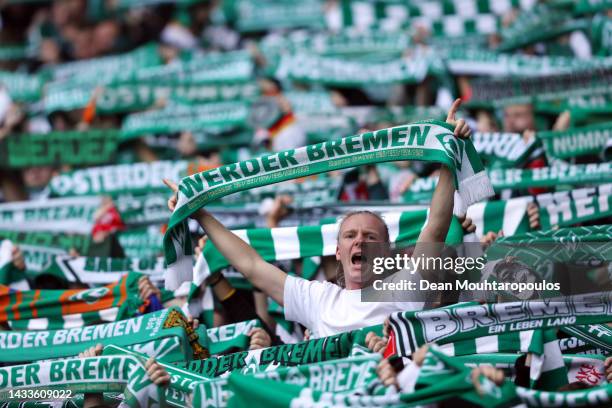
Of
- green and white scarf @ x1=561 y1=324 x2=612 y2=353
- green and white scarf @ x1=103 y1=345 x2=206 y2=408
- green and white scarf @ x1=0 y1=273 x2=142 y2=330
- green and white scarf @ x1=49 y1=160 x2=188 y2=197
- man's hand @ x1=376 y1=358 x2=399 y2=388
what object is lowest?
man's hand @ x1=376 y1=358 x2=399 y2=388

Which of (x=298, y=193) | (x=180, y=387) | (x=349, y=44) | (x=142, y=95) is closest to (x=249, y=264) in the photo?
(x=180, y=387)

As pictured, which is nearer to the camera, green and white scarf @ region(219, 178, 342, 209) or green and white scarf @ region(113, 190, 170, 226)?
green and white scarf @ region(219, 178, 342, 209)

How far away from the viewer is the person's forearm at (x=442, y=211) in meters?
6.03

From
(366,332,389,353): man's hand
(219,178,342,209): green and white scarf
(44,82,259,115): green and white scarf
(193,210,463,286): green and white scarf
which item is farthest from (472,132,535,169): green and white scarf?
(44,82,259,115): green and white scarf

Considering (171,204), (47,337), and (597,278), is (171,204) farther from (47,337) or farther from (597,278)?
(597,278)

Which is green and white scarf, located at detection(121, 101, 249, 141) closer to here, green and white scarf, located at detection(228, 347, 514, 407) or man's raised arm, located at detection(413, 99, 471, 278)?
man's raised arm, located at detection(413, 99, 471, 278)

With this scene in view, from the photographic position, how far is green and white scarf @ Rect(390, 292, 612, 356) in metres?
5.72

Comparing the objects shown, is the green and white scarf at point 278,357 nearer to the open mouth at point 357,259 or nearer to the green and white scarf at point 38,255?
the open mouth at point 357,259

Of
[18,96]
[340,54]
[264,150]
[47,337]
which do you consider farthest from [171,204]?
[18,96]

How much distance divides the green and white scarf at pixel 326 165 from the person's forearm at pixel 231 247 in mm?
126

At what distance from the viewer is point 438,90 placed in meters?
11.5

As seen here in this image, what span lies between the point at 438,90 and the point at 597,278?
5872 millimetres

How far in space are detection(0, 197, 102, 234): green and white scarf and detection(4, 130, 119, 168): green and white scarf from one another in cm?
111

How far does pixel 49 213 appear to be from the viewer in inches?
393
